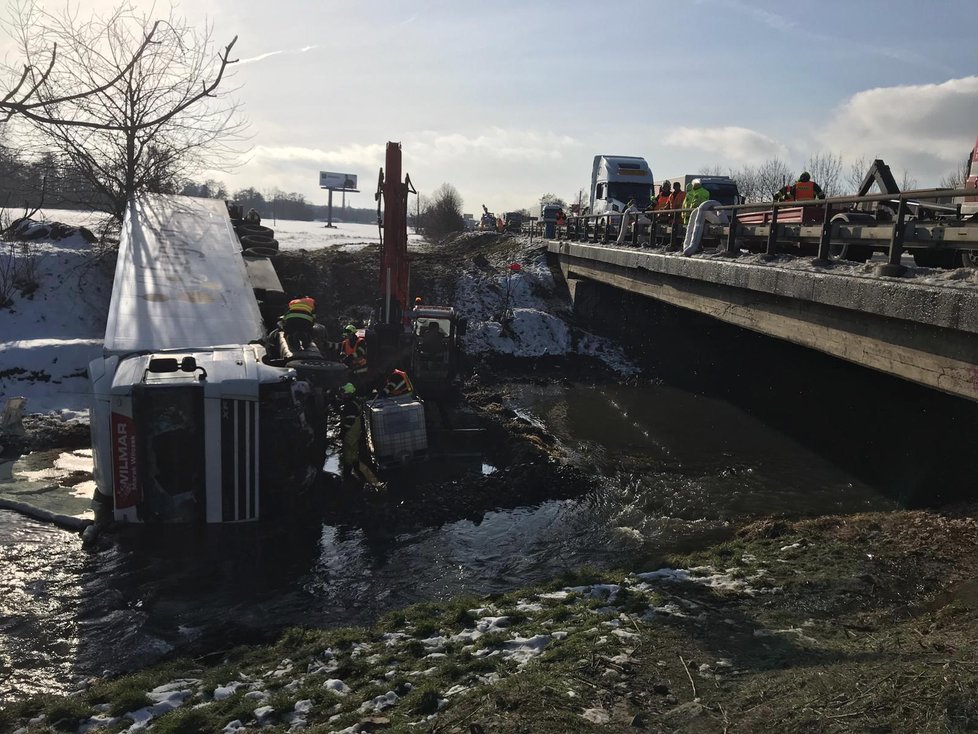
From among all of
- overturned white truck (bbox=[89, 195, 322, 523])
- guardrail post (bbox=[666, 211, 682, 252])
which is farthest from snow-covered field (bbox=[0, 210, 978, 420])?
overturned white truck (bbox=[89, 195, 322, 523])

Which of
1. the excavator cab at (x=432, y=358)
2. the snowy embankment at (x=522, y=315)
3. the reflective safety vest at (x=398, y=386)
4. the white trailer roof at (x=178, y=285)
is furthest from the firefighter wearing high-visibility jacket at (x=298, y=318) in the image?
the snowy embankment at (x=522, y=315)

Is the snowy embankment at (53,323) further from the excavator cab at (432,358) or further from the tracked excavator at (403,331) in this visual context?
the excavator cab at (432,358)

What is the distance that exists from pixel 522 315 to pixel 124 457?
17.8 metres

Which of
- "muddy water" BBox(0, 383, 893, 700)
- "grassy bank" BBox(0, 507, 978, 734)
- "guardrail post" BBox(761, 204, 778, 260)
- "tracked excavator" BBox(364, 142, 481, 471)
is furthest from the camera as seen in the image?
"tracked excavator" BBox(364, 142, 481, 471)

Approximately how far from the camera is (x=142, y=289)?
13594 millimetres

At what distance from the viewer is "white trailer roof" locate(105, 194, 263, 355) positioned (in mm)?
11148

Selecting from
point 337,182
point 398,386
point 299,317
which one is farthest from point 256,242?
point 337,182

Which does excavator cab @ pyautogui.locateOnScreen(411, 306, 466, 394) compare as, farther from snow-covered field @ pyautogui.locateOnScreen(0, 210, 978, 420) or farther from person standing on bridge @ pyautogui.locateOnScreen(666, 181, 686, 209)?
person standing on bridge @ pyautogui.locateOnScreen(666, 181, 686, 209)

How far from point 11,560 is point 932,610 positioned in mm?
10368

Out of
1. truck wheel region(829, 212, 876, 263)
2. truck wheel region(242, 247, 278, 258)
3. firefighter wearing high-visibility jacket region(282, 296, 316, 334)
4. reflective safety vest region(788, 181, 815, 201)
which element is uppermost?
reflective safety vest region(788, 181, 815, 201)

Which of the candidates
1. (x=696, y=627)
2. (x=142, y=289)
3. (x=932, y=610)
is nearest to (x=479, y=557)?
(x=696, y=627)

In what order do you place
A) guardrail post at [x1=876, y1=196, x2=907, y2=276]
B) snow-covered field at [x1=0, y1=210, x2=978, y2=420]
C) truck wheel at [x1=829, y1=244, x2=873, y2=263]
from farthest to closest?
snow-covered field at [x1=0, y1=210, x2=978, y2=420] < truck wheel at [x1=829, y1=244, x2=873, y2=263] < guardrail post at [x1=876, y1=196, x2=907, y2=276]

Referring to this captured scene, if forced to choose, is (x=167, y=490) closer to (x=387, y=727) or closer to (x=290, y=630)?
(x=290, y=630)

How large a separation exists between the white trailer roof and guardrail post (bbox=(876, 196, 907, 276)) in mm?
9579
